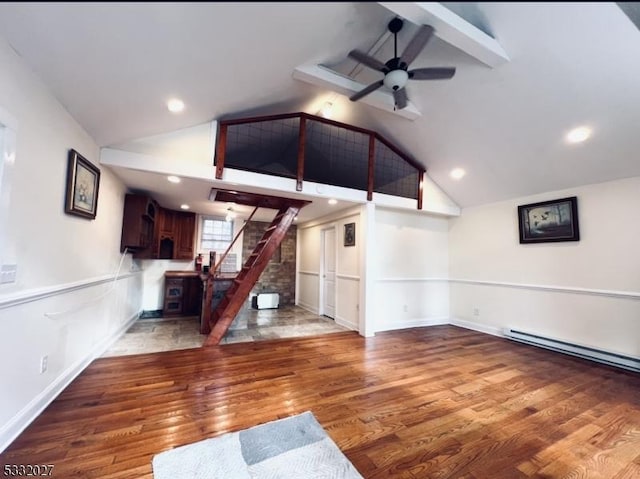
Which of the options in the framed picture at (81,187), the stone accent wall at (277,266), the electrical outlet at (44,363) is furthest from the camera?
the stone accent wall at (277,266)

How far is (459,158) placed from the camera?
3979 mm

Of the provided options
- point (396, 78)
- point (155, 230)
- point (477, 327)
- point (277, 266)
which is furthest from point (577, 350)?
point (155, 230)

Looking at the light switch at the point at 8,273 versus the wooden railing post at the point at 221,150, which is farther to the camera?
the wooden railing post at the point at 221,150

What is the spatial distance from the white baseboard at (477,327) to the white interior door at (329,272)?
7.58ft

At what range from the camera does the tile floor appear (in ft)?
11.3

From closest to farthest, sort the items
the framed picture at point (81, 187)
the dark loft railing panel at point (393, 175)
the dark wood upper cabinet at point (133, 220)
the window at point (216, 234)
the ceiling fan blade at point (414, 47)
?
the ceiling fan blade at point (414, 47) < the framed picture at point (81, 187) < the dark wood upper cabinet at point (133, 220) < the dark loft railing panel at point (393, 175) < the window at point (216, 234)

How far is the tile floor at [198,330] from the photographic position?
135 inches

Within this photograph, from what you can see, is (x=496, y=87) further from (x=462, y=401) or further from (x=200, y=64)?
(x=462, y=401)

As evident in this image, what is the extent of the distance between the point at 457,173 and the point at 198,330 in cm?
487

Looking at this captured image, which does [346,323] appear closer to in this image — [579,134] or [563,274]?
[563,274]

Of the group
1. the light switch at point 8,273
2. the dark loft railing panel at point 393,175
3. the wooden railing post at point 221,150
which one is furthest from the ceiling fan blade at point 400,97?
the light switch at point 8,273

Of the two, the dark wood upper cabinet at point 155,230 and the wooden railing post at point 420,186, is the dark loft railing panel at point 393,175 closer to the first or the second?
the wooden railing post at point 420,186

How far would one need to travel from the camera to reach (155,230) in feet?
15.6

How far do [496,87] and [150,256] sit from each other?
5332 millimetres
